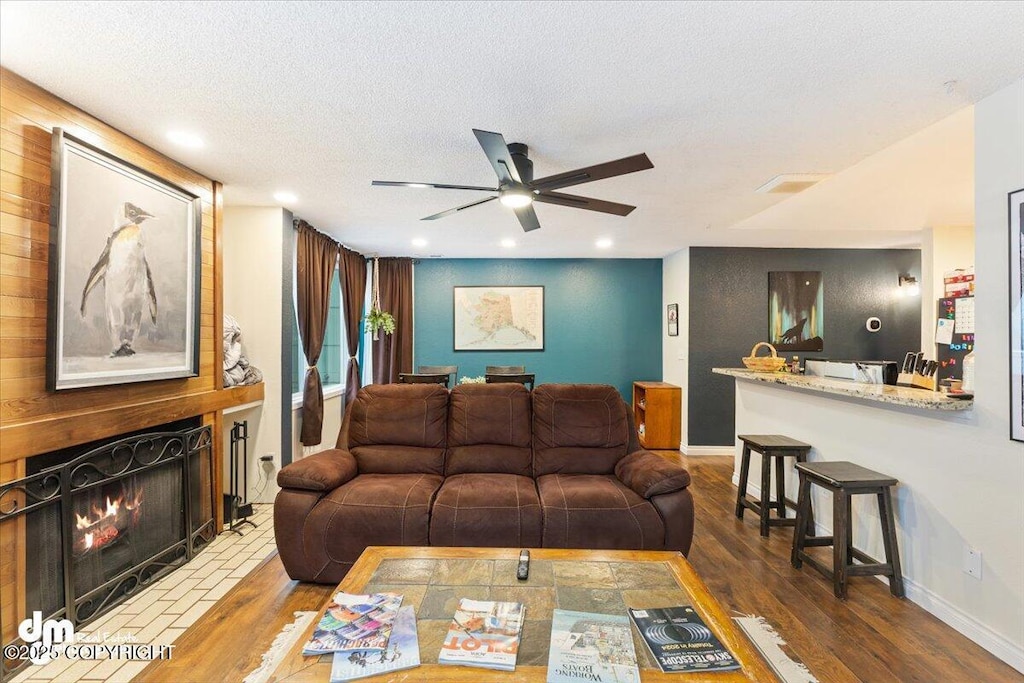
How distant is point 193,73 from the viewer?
1938mm

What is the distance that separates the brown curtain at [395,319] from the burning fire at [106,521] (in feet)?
12.4

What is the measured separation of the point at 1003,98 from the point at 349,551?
377cm

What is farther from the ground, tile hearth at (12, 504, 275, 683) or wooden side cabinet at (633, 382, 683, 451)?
wooden side cabinet at (633, 382, 683, 451)

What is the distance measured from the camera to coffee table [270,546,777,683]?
121 cm

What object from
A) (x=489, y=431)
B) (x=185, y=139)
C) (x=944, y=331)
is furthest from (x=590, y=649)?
(x=944, y=331)

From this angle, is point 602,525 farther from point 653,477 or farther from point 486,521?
point 486,521

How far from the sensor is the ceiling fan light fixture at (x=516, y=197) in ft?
8.20

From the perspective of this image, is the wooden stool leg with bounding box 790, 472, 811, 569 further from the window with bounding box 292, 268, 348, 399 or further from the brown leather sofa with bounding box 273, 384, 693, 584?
the window with bounding box 292, 268, 348, 399

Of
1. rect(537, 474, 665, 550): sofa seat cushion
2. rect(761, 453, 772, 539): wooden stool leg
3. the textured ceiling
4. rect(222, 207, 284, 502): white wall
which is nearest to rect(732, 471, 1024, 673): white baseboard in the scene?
rect(761, 453, 772, 539): wooden stool leg

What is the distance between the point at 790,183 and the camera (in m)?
3.25

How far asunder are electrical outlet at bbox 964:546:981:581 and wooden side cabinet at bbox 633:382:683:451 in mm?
3578

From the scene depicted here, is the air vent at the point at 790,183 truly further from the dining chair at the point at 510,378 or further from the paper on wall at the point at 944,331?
the dining chair at the point at 510,378

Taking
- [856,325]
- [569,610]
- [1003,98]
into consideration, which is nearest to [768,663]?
[569,610]

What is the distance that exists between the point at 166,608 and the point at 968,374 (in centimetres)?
422
